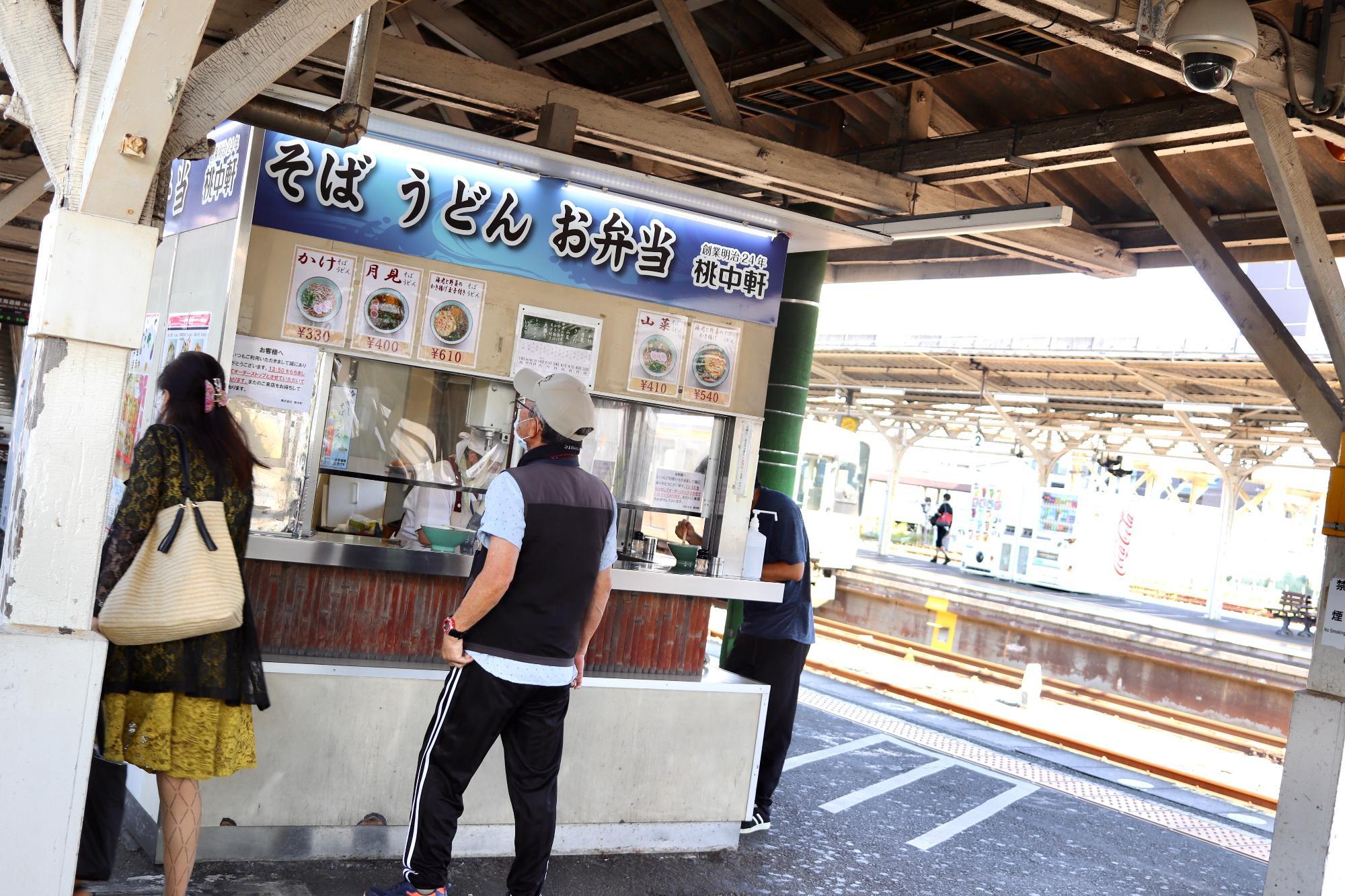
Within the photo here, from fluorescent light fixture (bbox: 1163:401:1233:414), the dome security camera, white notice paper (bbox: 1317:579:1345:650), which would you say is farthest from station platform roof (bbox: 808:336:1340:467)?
the dome security camera

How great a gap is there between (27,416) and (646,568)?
3.59 metres

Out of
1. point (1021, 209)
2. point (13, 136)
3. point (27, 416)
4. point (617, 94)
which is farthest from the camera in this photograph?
point (13, 136)

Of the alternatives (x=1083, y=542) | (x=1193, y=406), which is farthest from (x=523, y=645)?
(x=1083, y=542)

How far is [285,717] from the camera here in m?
4.41

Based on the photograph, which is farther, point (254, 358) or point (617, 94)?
point (617, 94)

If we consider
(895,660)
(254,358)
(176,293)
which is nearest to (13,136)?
(176,293)

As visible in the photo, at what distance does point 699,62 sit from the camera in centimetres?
571

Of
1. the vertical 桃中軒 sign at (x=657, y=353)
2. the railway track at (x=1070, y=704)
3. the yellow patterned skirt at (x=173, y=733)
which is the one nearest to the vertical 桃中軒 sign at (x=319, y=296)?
the vertical 桃中軒 sign at (x=657, y=353)

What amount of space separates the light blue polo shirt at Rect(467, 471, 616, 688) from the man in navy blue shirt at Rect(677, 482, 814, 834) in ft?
6.67

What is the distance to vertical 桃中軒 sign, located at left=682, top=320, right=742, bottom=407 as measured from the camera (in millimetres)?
6043

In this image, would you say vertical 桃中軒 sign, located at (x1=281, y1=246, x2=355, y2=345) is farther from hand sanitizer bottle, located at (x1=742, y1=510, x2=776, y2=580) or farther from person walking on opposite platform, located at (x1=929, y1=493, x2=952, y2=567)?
person walking on opposite platform, located at (x1=929, y1=493, x2=952, y2=567)

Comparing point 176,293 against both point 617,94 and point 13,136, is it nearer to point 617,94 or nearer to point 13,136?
point 617,94

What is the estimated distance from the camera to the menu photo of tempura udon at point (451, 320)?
5391mm

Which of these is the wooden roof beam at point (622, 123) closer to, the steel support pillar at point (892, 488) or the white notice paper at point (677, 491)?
the white notice paper at point (677, 491)
